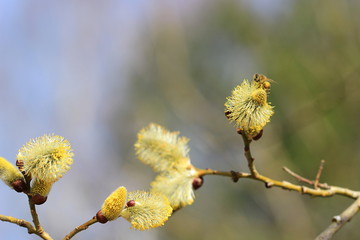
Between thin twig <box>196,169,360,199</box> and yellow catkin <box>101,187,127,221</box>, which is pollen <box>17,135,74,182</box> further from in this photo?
thin twig <box>196,169,360,199</box>

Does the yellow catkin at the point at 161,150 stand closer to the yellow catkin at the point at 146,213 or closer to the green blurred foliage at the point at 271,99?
the yellow catkin at the point at 146,213

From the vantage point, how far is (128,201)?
1.12 m

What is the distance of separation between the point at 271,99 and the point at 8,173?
5401mm

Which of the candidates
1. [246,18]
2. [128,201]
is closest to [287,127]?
[128,201]

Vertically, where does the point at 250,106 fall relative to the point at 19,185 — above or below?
above

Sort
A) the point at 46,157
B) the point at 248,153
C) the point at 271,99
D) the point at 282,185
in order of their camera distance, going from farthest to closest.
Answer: the point at 271,99 < the point at 282,185 < the point at 248,153 < the point at 46,157

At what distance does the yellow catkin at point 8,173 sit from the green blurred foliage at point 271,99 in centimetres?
302

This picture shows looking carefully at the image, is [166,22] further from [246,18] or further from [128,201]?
[128,201]

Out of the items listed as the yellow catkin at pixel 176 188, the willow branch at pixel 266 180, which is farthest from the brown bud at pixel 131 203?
the willow branch at pixel 266 180

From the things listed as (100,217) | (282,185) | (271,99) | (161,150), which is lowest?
(100,217)

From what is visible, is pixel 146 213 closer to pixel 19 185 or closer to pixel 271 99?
pixel 19 185

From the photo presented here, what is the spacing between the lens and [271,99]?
624 cm

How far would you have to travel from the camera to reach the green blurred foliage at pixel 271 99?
4898 mm

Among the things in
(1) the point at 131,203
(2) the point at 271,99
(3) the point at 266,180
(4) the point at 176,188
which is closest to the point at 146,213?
(1) the point at 131,203
